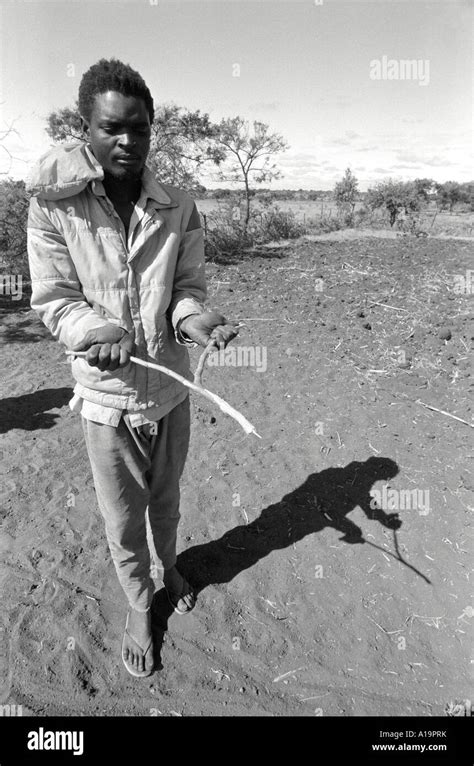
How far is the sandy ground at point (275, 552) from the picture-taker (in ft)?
7.24

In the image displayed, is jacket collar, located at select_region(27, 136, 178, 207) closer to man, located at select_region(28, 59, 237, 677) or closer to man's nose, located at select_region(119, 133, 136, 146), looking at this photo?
man, located at select_region(28, 59, 237, 677)

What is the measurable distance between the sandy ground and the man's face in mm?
2130

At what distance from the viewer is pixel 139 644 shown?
2238mm

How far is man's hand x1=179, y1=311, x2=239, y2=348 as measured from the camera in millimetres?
1692

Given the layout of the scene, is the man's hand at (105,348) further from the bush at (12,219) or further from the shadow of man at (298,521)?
the bush at (12,219)

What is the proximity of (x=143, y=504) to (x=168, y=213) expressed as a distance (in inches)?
46.8

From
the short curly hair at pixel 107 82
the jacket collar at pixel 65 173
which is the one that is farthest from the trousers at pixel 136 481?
the short curly hair at pixel 107 82

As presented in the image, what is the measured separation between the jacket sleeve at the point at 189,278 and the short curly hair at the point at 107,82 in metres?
0.43

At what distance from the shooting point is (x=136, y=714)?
2082 millimetres

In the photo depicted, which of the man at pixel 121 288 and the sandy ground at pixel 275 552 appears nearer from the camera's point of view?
the man at pixel 121 288

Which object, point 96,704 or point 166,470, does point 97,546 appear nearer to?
point 96,704

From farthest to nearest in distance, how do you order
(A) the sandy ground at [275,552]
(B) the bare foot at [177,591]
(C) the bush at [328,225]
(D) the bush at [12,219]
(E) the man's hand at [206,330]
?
(C) the bush at [328,225]
(D) the bush at [12,219]
(B) the bare foot at [177,591]
(A) the sandy ground at [275,552]
(E) the man's hand at [206,330]

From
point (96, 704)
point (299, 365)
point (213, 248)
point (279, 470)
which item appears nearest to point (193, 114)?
point (213, 248)

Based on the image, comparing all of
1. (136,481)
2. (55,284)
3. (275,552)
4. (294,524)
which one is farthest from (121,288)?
(294,524)
